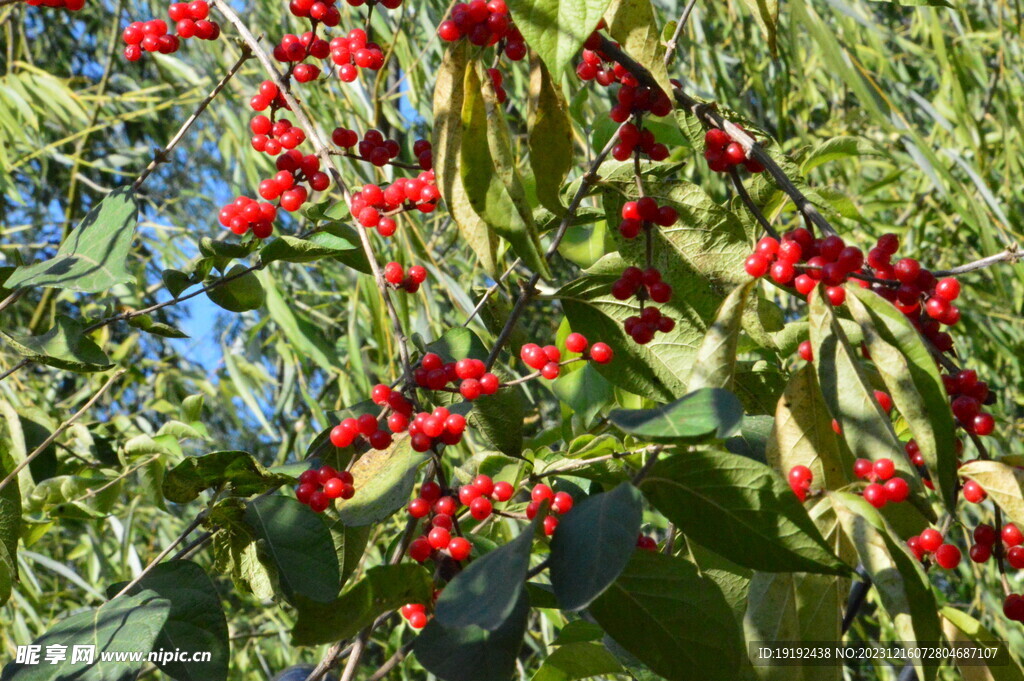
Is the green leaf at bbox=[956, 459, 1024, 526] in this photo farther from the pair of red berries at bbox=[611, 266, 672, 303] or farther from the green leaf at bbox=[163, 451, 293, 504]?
the green leaf at bbox=[163, 451, 293, 504]

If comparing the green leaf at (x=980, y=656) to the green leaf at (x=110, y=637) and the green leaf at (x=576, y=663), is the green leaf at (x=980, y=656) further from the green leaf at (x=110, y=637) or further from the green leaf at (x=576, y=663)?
the green leaf at (x=110, y=637)

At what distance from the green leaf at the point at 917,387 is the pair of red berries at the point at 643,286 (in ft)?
0.41

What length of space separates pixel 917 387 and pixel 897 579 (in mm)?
96

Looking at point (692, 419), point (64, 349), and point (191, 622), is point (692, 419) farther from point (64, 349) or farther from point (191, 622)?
point (64, 349)

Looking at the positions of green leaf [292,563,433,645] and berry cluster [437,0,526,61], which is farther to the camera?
berry cluster [437,0,526,61]

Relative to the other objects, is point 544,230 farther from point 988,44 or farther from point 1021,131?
point 988,44

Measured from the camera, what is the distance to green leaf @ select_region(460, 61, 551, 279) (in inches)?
19.1

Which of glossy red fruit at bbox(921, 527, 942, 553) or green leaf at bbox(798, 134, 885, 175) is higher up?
green leaf at bbox(798, 134, 885, 175)

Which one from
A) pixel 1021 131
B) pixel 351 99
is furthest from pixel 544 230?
pixel 1021 131

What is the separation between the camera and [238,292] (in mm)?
789

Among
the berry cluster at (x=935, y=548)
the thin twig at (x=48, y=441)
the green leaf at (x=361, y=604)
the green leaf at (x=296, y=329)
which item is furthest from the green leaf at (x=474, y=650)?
the green leaf at (x=296, y=329)

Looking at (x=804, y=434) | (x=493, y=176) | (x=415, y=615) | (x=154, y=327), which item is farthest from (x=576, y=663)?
(x=154, y=327)

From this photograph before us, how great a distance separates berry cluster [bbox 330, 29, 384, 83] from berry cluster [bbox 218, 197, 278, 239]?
121mm

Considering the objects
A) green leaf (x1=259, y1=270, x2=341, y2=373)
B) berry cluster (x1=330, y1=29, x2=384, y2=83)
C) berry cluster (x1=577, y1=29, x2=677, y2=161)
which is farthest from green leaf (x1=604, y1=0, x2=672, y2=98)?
green leaf (x1=259, y1=270, x2=341, y2=373)
